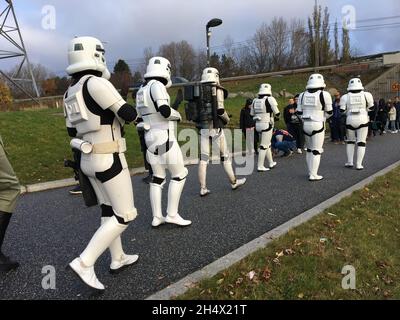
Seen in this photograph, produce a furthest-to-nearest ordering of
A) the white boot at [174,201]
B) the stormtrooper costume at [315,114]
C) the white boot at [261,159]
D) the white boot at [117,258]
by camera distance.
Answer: the white boot at [261,159] → the stormtrooper costume at [315,114] → the white boot at [174,201] → the white boot at [117,258]

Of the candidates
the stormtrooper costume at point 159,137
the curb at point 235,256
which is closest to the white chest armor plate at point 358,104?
the curb at point 235,256

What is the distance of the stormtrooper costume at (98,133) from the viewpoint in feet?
10.0

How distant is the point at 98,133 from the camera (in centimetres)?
318

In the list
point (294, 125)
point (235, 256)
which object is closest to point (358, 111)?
point (294, 125)

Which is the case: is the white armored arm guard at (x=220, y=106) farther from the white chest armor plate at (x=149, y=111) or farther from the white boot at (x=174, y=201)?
the white boot at (x=174, y=201)

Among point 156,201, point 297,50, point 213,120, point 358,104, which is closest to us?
point 156,201

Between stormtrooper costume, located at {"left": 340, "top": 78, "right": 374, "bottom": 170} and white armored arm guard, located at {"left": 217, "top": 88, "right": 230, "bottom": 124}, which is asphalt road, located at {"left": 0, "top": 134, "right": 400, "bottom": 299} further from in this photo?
white armored arm guard, located at {"left": 217, "top": 88, "right": 230, "bottom": 124}

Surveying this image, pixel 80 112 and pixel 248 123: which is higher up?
pixel 80 112

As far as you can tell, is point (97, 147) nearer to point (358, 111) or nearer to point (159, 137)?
point (159, 137)

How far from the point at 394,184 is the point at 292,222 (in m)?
3.06

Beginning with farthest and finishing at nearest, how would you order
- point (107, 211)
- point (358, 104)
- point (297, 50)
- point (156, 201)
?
point (297, 50), point (358, 104), point (156, 201), point (107, 211)

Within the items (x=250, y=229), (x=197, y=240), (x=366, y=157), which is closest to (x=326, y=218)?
(x=250, y=229)

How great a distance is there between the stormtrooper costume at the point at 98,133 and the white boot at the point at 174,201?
1606 mm

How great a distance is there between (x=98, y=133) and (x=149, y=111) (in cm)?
170
